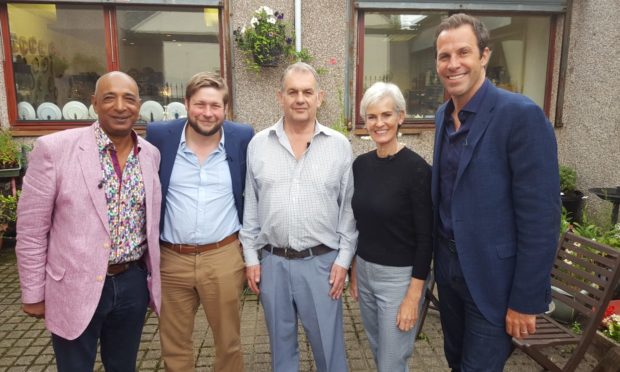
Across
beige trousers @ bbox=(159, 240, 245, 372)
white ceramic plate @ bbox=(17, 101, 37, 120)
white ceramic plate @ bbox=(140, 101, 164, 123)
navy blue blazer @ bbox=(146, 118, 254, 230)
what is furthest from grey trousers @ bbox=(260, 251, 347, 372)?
white ceramic plate @ bbox=(17, 101, 37, 120)

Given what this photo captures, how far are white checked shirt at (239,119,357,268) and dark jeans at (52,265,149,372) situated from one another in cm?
71

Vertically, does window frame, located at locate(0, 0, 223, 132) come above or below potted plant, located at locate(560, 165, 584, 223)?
above

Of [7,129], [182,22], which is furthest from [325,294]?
[7,129]

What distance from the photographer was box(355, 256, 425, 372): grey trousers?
2.22 m

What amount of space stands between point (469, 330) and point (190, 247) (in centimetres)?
157

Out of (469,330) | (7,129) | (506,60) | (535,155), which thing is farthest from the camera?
(506,60)

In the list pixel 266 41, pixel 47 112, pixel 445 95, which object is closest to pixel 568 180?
pixel 445 95

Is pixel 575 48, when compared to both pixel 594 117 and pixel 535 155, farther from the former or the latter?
pixel 535 155

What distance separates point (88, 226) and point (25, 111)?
16.0 ft

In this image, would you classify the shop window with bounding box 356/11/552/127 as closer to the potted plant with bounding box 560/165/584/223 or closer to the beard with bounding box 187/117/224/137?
the potted plant with bounding box 560/165/584/223

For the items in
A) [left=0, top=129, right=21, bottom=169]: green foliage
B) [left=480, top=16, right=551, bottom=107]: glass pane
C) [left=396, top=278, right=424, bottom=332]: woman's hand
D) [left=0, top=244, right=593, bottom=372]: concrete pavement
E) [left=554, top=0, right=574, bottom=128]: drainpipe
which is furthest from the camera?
[left=480, top=16, right=551, bottom=107]: glass pane

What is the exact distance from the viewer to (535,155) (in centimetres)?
173

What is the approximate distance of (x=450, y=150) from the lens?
6.75 feet

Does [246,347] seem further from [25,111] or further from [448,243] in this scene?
[25,111]
